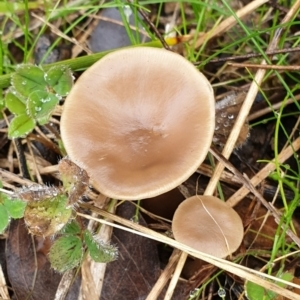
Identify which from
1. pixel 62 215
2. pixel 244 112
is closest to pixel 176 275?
pixel 62 215

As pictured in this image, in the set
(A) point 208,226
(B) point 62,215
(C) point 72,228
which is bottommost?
(A) point 208,226

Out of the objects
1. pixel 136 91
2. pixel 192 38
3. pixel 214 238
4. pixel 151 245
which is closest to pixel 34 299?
pixel 151 245

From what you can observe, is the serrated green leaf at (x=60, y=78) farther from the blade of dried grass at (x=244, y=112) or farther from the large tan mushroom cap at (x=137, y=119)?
the blade of dried grass at (x=244, y=112)

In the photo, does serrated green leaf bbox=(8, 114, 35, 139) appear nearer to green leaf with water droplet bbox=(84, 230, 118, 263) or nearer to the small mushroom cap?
green leaf with water droplet bbox=(84, 230, 118, 263)

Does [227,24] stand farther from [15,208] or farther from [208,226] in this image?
[15,208]

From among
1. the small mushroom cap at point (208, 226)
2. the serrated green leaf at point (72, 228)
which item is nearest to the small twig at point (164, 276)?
the small mushroom cap at point (208, 226)

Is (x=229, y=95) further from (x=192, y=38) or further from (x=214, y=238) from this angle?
(x=214, y=238)
